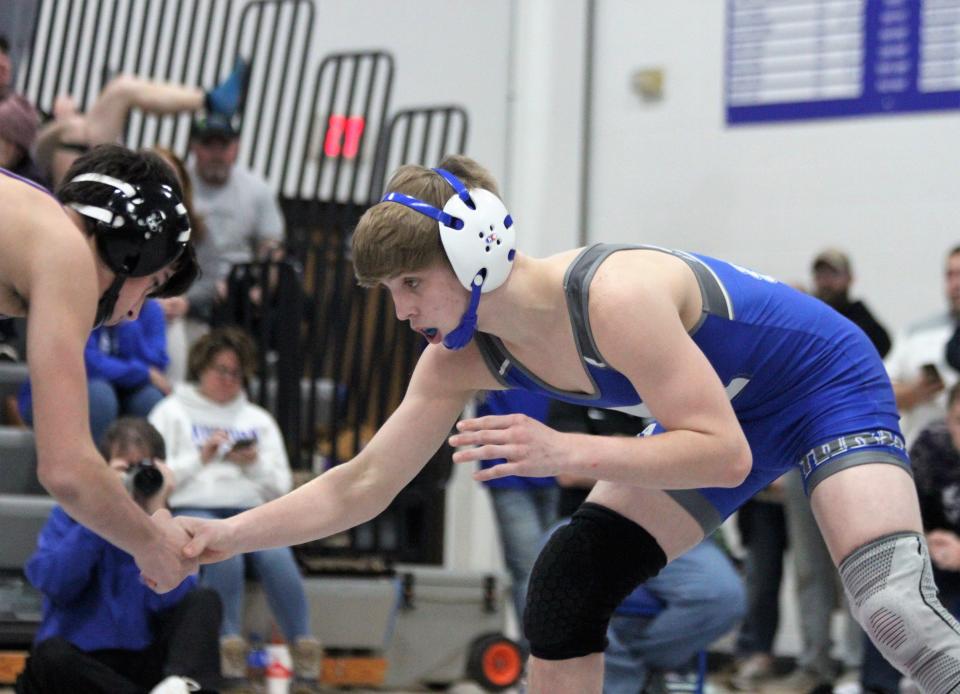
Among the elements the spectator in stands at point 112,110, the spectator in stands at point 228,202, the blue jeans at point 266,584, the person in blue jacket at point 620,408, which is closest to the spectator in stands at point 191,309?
the spectator in stands at point 228,202

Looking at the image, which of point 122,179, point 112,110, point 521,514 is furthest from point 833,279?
point 122,179

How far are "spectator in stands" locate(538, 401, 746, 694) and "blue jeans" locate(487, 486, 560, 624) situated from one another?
98 centimetres

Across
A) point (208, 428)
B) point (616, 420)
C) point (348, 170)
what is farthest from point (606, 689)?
point (348, 170)

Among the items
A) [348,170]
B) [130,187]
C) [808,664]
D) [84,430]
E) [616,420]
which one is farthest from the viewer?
[348,170]

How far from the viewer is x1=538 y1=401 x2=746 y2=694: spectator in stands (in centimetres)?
405

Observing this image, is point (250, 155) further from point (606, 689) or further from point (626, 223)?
point (606, 689)

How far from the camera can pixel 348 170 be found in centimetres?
874

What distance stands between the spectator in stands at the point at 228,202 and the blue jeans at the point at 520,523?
1515 mm

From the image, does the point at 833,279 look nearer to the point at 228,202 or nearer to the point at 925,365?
the point at 925,365

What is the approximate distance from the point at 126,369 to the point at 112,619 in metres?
1.26

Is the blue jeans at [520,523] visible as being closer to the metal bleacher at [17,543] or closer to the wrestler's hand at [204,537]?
the metal bleacher at [17,543]

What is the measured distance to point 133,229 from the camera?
275 centimetres

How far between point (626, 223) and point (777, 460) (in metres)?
5.37

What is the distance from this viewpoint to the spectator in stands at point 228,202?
6023 mm
